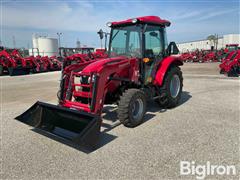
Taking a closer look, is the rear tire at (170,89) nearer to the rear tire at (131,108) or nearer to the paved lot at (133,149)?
the paved lot at (133,149)

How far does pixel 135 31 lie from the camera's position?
498cm

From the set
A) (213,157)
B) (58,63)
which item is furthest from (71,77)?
(58,63)

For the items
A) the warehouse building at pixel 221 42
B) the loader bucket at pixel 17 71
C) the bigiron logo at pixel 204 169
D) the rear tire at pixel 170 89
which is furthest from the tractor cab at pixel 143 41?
the warehouse building at pixel 221 42

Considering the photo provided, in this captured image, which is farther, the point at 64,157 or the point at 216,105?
the point at 216,105

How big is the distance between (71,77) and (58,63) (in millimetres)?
15881

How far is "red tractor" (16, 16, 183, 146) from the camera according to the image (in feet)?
12.7

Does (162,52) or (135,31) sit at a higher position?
(135,31)

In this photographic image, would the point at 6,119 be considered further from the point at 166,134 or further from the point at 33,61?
the point at 33,61

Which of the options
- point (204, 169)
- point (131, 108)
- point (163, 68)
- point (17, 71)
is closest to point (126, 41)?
point (163, 68)

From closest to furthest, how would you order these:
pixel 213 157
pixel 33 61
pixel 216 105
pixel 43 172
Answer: pixel 43 172
pixel 213 157
pixel 216 105
pixel 33 61

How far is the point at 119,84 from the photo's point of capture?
4609mm

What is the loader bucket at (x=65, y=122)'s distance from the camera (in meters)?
3.22

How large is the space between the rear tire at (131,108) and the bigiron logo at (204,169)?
4.74 ft

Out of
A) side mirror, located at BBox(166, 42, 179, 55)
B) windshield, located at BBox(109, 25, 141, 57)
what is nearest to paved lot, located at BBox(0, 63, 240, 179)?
windshield, located at BBox(109, 25, 141, 57)
